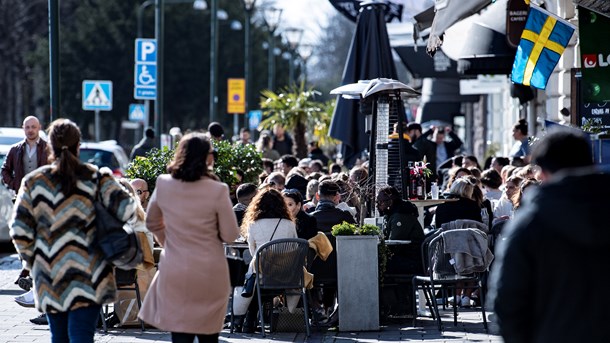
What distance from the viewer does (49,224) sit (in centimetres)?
750

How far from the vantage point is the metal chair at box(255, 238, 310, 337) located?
11.2 meters

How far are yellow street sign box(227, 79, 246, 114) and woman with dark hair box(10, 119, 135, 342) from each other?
35341 mm

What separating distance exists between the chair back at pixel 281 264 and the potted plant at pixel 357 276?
0.47m

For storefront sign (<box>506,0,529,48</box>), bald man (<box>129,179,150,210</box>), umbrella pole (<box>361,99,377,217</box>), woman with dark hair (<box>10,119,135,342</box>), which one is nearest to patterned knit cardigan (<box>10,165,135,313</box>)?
woman with dark hair (<box>10,119,135,342</box>)

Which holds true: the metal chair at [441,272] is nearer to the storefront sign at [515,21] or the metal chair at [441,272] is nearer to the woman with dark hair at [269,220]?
the woman with dark hair at [269,220]

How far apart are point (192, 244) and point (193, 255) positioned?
0.06 meters

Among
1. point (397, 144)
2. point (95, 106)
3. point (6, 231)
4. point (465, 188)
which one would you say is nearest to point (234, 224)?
point (465, 188)

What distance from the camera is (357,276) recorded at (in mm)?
11680

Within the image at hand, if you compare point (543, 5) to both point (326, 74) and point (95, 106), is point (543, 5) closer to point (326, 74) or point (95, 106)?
point (95, 106)

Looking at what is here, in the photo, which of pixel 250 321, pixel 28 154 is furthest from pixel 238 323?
pixel 28 154

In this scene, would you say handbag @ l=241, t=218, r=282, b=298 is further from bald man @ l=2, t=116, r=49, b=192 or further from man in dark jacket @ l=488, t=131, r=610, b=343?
man in dark jacket @ l=488, t=131, r=610, b=343

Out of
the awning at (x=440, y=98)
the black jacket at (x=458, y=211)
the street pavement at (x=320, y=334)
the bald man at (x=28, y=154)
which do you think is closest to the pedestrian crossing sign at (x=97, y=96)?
the bald man at (x=28, y=154)

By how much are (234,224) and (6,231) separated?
12.4 metres

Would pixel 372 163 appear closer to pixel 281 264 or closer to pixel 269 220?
pixel 269 220
